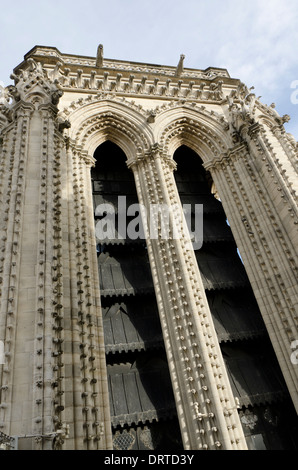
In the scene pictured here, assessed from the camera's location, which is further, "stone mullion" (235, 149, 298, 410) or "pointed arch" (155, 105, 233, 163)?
"pointed arch" (155, 105, 233, 163)

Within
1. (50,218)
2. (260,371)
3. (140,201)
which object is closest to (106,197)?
(140,201)

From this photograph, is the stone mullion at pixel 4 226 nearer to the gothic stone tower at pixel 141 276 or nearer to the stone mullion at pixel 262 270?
the gothic stone tower at pixel 141 276

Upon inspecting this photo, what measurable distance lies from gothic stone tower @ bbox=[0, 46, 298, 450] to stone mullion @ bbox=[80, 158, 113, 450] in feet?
0.10

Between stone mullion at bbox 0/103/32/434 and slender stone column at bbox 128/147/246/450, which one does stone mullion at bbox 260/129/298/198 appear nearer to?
slender stone column at bbox 128/147/246/450

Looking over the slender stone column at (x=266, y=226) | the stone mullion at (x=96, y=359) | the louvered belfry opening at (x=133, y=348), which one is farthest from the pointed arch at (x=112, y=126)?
the stone mullion at (x=96, y=359)

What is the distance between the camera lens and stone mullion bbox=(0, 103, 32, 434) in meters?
4.39

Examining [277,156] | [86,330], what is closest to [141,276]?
[86,330]

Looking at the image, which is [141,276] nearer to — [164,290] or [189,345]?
[164,290]

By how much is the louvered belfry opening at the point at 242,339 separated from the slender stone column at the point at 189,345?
896mm

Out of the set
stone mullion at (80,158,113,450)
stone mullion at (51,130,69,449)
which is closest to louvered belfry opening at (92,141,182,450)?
stone mullion at (80,158,113,450)

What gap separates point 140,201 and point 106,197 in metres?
1.29

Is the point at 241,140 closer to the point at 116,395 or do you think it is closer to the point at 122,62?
the point at 122,62

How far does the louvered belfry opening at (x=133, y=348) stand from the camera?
20.5 feet

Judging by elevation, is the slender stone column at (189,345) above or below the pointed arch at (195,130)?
below
